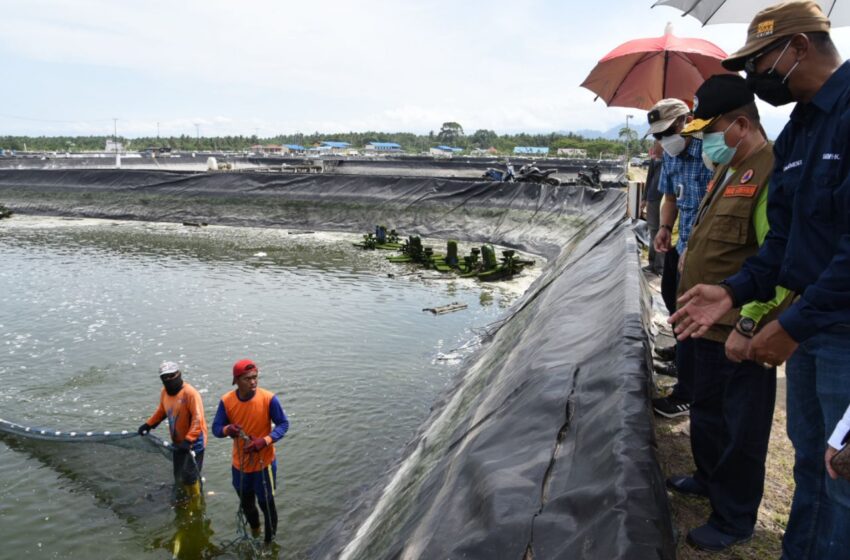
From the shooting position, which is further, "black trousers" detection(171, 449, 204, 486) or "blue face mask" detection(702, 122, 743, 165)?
"black trousers" detection(171, 449, 204, 486)

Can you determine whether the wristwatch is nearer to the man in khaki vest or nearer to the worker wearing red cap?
the man in khaki vest

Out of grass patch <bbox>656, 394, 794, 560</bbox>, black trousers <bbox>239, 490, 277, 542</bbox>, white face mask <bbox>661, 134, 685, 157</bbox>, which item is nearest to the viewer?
grass patch <bbox>656, 394, 794, 560</bbox>

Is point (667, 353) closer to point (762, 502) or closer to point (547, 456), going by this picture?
point (762, 502)

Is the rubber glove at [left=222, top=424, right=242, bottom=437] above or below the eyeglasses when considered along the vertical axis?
below

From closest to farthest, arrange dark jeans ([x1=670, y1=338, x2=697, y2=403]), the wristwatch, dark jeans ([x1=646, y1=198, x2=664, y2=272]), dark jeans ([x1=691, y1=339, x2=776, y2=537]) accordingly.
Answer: the wristwatch < dark jeans ([x1=691, y1=339, x2=776, y2=537]) < dark jeans ([x1=670, y1=338, x2=697, y2=403]) < dark jeans ([x1=646, y1=198, x2=664, y2=272])

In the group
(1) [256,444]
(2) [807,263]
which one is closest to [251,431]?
(1) [256,444]

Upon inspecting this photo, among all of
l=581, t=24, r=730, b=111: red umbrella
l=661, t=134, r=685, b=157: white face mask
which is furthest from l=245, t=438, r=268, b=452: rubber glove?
l=581, t=24, r=730, b=111: red umbrella

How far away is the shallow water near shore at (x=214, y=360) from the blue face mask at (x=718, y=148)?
445 cm

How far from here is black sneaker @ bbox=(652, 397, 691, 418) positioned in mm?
4277

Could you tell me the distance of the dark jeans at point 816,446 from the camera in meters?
1.99

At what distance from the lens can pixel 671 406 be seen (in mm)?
4281

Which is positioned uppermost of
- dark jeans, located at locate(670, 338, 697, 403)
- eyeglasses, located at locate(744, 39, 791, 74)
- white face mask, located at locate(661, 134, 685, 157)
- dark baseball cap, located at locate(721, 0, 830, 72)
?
dark baseball cap, located at locate(721, 0, 830, 72)

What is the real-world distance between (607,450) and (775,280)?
3.39 feet

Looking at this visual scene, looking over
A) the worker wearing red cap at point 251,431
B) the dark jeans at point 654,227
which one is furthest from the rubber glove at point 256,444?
the dark jeans at point 654,227
